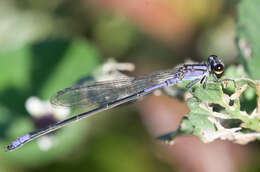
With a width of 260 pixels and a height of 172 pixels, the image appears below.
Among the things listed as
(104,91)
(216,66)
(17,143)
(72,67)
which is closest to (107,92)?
(104,91)

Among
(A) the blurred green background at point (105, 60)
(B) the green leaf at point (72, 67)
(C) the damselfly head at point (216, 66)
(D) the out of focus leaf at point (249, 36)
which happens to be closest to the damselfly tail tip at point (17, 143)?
(A) the blurred green background at point (105, 60)

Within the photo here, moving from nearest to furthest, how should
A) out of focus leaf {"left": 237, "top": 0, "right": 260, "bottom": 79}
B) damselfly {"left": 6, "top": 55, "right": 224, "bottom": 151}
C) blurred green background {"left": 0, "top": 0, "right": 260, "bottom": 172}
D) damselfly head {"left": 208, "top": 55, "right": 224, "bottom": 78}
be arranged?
out of focus leaf {"left": 237, "top": 0, "right": 260, "bottom": 79}
damselfly head {"left": 208, "top": 55, "right": 224, "bottom": 78}
damselfly {"left": 6, "top": 55, "right": 224, "bottom": 151}
blurred green background {"left": 0, "top": 0, "right": 260, "bottom": 172}

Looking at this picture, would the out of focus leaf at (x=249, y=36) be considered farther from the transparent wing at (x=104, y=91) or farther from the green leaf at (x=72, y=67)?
the green leaf at (x=72, y=67)

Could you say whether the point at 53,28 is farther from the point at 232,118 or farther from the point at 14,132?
the point at 232,118

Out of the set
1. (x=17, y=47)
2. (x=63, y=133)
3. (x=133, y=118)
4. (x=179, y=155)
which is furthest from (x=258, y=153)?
(x=17, y=47)

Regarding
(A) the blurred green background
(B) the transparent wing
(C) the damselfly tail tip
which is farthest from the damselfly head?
(C) the damselfly tail tip

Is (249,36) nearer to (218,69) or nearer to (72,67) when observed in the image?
(218,69)

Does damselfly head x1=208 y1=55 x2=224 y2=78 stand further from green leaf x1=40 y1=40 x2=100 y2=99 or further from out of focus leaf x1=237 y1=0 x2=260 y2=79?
green leaf x1=40 y1=40 x2=100 y2=99
